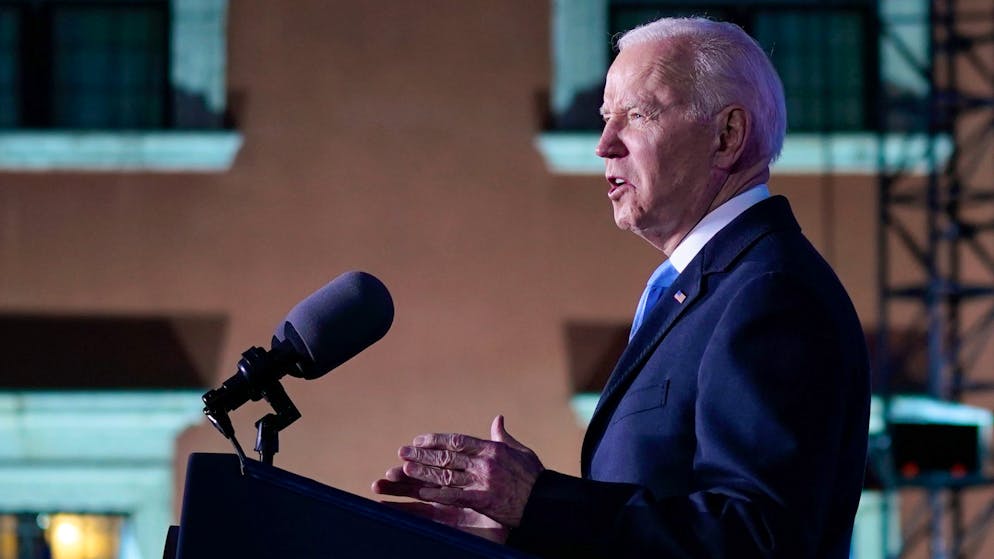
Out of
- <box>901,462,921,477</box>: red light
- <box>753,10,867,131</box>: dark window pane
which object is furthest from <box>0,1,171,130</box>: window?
<box>901,462,921,477</box>: red light

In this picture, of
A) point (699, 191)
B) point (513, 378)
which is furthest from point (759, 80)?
point (513, 378)

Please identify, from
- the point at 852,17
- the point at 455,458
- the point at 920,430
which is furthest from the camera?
the point at 852,17

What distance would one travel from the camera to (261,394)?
1898 mm

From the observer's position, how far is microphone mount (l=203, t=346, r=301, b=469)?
72.7 inches

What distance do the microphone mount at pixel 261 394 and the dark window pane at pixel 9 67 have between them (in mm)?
6055

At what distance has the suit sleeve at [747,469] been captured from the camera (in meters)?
1.80

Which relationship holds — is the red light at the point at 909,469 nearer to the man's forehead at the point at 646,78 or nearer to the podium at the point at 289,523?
the man's forehead at the point at 646,78

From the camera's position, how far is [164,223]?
734cm

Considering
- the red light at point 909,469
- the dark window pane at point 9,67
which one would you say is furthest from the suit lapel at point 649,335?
the dark window pane at point 9,67

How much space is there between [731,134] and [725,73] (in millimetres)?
89

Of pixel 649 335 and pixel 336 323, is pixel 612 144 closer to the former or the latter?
pixel 649 335

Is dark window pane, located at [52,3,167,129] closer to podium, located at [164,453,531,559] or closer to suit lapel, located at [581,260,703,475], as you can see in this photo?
suit lapel, located at [581,260,703,475]

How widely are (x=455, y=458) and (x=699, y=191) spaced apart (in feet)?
2.16

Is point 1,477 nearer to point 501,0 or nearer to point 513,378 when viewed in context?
point 513,378
